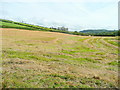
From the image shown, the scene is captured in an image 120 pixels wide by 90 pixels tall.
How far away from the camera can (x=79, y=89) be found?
5.04 meters

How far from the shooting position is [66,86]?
5.19 metres

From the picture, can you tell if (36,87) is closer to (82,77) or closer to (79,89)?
(79,89)

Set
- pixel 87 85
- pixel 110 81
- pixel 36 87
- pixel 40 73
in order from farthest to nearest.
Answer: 1. pixel 40 73
2. pixel 110 81
3. pixel 87 85
4. pixel 36 87

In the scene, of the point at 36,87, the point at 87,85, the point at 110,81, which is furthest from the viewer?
the point at 110,81

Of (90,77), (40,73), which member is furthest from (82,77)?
(40,73)

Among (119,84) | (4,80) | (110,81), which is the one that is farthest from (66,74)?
(4,80)

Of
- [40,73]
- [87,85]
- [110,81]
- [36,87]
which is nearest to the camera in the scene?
[36,87]

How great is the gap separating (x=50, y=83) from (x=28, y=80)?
59.0 inches

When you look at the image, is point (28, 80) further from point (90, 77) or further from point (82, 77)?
point (90, 77)

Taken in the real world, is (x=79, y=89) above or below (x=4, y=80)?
below

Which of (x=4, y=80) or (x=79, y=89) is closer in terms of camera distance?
(x=79, y=89)

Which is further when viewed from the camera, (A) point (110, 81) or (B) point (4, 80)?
(A) point (110, 81)

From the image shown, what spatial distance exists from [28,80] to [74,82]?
3.05 metres

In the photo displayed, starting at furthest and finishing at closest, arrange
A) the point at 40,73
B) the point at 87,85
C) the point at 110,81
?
1. the point at 40,73
2. the point at 110,81
3. the point at 87,85
